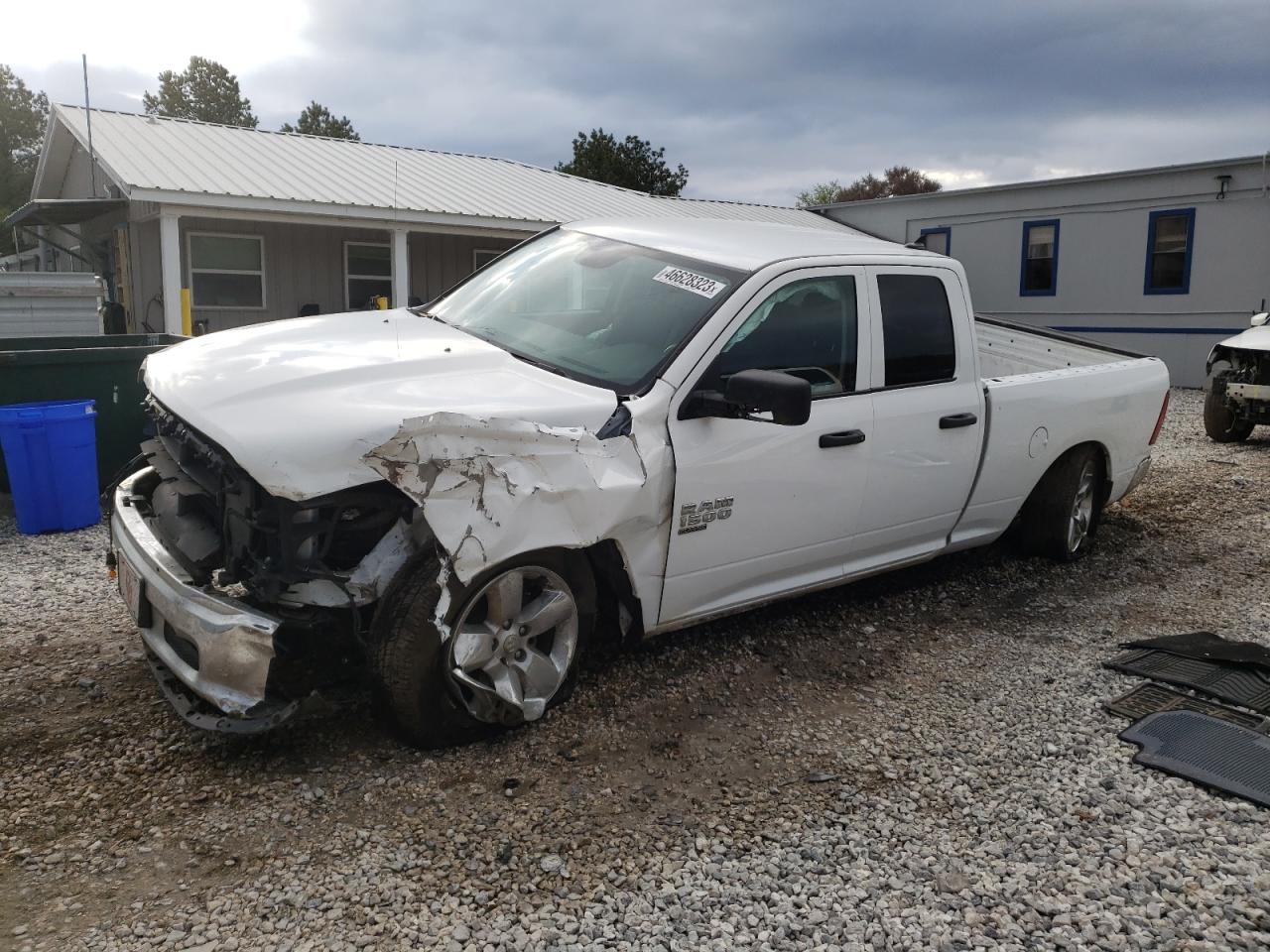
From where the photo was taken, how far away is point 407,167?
60.6ft

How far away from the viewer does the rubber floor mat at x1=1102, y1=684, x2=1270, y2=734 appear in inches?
154

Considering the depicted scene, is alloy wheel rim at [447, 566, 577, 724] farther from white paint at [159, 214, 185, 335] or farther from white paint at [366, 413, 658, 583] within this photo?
white paint at [159, 214, 185, 335]

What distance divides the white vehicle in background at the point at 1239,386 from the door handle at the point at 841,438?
8.57m

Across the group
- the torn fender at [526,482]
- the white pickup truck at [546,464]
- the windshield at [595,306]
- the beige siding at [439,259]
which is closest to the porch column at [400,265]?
the beige siding at [439,259]

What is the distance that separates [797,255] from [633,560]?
155 centimetres

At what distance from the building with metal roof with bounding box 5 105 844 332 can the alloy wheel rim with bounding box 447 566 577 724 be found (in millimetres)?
11820

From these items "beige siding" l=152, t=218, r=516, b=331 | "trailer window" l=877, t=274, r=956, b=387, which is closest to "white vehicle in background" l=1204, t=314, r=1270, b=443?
"trailer window" l=877, t=274, r=956, b=387

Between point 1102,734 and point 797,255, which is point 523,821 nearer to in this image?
point 1102,734

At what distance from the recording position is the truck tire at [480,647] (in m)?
3.10

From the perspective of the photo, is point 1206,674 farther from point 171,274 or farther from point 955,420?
point 171,274

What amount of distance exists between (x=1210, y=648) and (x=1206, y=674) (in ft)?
1.24

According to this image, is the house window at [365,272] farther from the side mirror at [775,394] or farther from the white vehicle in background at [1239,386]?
the side mirror at [775,394]

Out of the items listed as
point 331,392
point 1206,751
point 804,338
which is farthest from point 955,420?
point 331,392

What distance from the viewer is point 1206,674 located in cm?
434
